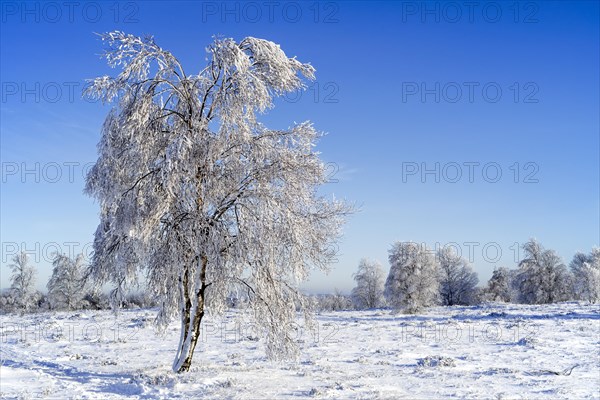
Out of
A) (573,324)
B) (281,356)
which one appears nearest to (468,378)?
(281,356)

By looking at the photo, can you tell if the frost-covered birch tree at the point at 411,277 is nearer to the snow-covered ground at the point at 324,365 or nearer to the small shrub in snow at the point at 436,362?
the snow-covered ground at the point at 324,365

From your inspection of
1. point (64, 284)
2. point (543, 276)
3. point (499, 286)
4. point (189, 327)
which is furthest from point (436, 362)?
point (499, 286)

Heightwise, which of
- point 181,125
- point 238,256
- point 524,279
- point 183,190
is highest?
point 181,125

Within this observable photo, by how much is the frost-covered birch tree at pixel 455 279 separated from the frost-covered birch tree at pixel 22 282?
5602 cm

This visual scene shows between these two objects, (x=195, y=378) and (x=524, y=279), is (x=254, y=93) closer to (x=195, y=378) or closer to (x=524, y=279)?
(x=195, y=378)

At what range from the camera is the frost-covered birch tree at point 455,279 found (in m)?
69.8

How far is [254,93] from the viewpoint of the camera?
40.3 ft

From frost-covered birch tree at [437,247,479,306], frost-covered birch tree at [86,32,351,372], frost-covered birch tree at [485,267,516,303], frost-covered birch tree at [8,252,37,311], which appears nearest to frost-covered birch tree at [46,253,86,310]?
frost-covered birch tree at [8,252,37,311]

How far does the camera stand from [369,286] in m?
72.4

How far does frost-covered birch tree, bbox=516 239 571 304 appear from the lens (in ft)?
203

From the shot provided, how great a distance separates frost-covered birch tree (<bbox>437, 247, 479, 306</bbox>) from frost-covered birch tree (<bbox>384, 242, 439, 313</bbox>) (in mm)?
27327

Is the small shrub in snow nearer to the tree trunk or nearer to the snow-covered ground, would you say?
the snow-covered ground

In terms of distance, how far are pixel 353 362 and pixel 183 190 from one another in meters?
8.25

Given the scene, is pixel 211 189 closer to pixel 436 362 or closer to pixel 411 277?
pixel 436 362
